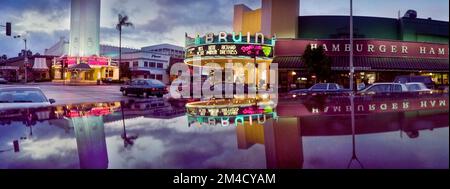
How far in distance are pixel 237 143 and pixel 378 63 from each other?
3585cm

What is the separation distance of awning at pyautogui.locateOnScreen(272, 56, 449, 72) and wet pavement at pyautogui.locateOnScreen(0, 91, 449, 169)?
29664 millimetres

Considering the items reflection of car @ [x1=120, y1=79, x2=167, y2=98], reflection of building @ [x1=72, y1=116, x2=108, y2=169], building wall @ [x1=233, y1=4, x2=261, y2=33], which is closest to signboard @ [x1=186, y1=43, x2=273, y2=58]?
reflection of car @ [x1=120, y1=79, x2=167, y2=98]

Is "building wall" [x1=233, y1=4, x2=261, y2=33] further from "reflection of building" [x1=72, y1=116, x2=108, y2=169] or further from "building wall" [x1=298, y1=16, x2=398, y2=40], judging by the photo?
"reflection of building" [x1=72, y1=116, x2=108, y2=169]

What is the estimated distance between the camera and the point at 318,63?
32.2 metres

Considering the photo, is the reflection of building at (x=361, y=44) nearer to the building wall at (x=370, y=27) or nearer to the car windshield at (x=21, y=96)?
the building wall at (x=370, y=27)

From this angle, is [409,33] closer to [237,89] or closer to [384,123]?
[237,89]

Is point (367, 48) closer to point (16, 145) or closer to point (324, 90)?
point (324, 90)

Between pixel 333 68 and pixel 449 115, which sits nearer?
pixel 449 115

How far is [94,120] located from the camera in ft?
20.1

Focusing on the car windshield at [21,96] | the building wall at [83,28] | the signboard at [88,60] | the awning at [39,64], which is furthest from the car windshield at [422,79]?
the awning at [39,64]

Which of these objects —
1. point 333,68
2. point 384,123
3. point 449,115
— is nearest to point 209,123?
point 384,123

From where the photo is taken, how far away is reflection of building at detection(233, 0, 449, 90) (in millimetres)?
35156

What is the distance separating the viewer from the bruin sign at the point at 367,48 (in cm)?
3522
